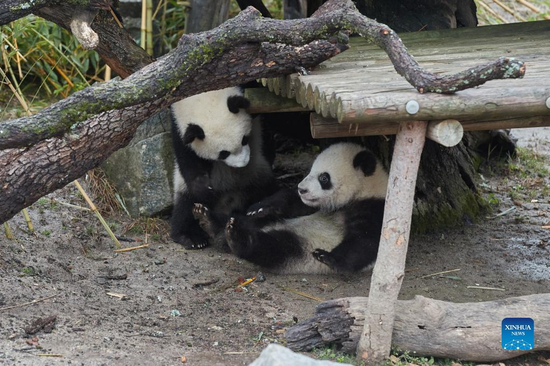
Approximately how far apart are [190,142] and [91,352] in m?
2.14

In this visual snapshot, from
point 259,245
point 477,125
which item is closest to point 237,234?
point 259,245

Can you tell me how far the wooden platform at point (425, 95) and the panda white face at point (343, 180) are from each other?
67 cm

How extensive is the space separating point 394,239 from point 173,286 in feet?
6.43

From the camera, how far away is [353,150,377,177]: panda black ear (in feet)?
16.6

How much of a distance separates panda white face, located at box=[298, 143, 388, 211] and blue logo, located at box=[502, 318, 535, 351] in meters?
1.67

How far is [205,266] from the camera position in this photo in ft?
17.3

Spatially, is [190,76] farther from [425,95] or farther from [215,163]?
[215,163]

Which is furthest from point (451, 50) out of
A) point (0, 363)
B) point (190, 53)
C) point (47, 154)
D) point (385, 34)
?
point (0, 363)

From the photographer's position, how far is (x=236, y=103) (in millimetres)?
5223

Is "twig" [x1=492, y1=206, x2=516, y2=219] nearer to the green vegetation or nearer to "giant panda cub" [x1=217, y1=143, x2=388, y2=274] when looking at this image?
"giant panda cub" [x1=217, y1=143, x2=388, y2=274]

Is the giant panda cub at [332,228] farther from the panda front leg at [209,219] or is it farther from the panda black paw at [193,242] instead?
the panda black paw at [193,242]

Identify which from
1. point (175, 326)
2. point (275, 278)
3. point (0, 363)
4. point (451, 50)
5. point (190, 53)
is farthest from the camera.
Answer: point (275, 278)

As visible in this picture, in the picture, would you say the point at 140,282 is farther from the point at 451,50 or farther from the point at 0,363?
the point at 451,50

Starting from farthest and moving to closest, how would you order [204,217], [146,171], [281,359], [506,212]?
[506,212]
[146,171]
[204,217]
[281,359]
